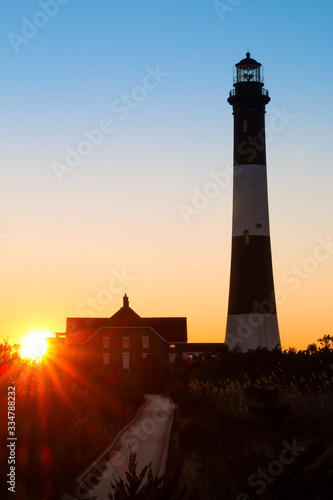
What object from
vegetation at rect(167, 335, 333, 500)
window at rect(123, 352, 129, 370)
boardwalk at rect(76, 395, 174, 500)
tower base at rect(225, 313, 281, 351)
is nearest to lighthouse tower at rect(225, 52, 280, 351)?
tower base at rect(225, 313, 281, 351)

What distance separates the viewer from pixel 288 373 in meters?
30.3

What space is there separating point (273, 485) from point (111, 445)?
9.31m

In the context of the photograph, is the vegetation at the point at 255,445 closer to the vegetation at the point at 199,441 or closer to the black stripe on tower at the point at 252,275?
the vegetation at the point at 199,441

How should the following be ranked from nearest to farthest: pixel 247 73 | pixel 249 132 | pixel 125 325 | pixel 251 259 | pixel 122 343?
pixel 251 259 → pixel 249 132 → pixel 247 73 → pixel 122 343 → pixel 125 325

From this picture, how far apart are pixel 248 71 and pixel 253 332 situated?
17512 millimetres

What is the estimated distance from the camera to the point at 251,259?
47.4m

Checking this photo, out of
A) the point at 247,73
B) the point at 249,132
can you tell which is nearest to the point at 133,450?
the point at 249,132

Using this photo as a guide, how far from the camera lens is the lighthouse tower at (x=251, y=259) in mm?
47375

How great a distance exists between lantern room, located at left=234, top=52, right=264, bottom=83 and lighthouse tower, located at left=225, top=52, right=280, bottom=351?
5.30 m

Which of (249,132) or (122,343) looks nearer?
(249,132)

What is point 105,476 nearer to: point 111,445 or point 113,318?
point 111,445

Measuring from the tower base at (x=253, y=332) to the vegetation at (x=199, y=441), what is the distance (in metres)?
16.1

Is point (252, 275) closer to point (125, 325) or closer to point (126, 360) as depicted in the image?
point (126, 360)

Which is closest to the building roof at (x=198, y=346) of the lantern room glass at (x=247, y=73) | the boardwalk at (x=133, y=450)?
the lantern room glass at (x=247, y=73)
